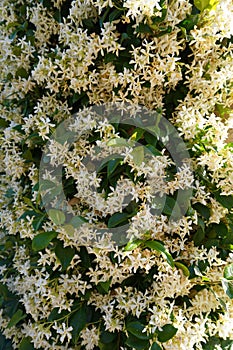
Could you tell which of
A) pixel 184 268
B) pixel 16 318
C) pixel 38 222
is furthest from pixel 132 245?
pixel 16 318

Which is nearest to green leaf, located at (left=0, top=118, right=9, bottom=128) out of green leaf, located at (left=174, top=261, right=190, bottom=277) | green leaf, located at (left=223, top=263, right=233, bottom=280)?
green leaf, located at (left=174, top=261, right=190, bottom=277)

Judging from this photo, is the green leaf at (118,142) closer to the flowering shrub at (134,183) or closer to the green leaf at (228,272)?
the flowering shrub at (134,183)

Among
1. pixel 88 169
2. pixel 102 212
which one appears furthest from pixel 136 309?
pixel 88 169

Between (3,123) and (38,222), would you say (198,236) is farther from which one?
(3,123)

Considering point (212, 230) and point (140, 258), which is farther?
point (212, 230)

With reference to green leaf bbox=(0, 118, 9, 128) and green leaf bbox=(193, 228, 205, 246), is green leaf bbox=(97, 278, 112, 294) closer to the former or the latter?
green leaf bbox=(193, 228, 205, 246)

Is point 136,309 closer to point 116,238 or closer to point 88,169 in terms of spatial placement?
point 116,238

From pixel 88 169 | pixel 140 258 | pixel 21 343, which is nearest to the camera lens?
pixel 140 258
